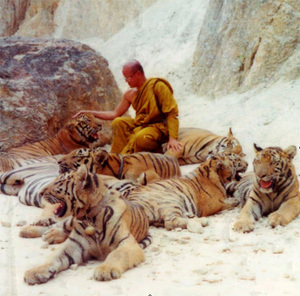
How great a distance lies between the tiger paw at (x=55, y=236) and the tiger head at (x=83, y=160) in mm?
1062

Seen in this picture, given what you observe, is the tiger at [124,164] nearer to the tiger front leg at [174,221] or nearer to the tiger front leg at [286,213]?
the tiger front leg at [174,221]

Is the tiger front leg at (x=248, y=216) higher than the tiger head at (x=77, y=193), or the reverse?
the tiger head at (x=77, y=193)

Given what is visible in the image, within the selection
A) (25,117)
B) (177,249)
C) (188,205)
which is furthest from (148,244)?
(25,117)

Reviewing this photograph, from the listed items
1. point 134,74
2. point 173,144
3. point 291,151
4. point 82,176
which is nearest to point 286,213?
point 291,151

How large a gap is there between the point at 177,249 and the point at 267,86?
353 cm

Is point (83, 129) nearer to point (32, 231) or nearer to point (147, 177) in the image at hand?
point (147, 177)

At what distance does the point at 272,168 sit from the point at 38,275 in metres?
1.73

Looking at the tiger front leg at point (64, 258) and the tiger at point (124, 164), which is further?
the tiger at point (124, 164)

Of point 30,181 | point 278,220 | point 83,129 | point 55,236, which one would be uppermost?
point 278,220

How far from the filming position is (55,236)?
11.3 feet

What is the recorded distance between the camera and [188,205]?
4125 millimetres

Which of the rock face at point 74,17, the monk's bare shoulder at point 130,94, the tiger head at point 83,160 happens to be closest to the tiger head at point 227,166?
the tiger head at point 83,160

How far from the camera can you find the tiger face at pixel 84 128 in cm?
596

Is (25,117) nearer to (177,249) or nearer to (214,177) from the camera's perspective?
(214,177)
